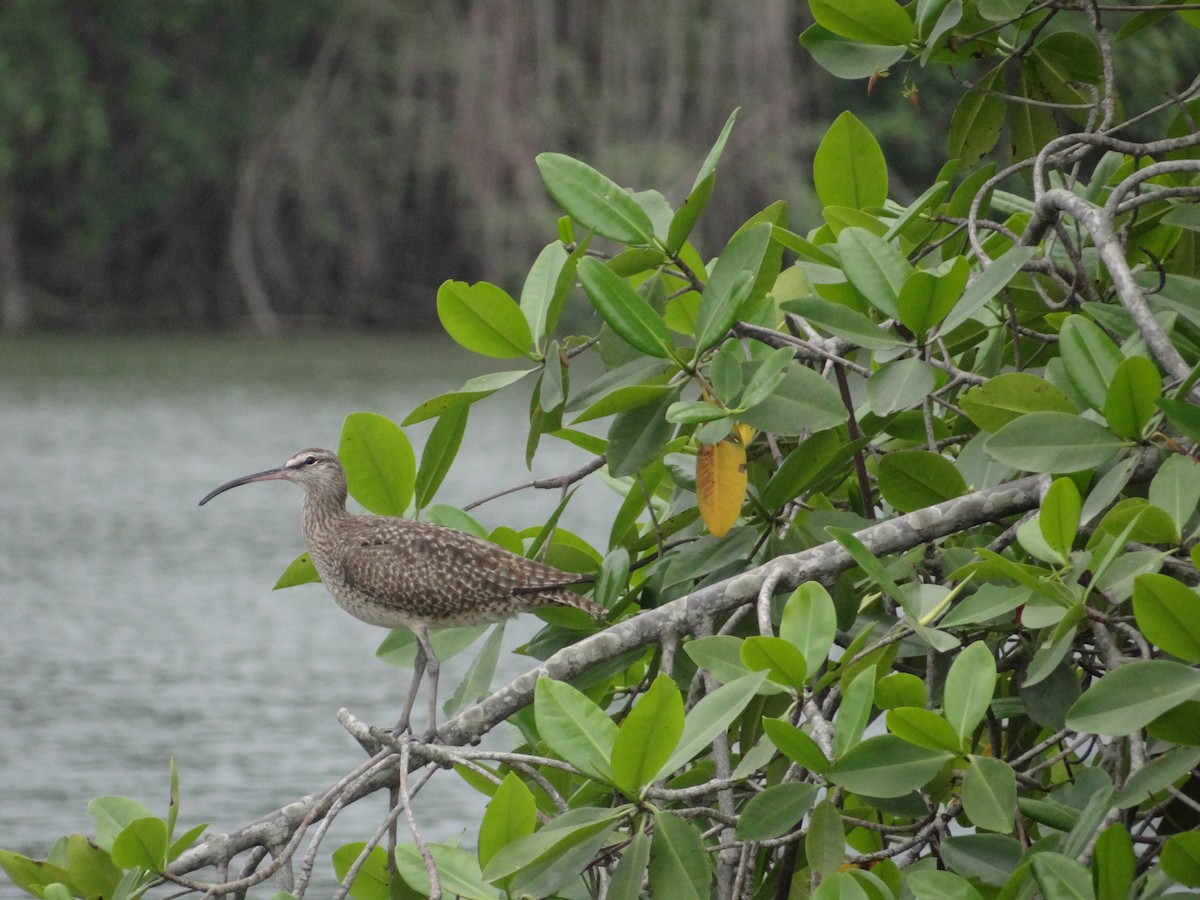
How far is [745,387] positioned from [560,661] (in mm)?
459

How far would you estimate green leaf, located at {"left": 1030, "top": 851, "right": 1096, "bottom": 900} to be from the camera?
1.90 m

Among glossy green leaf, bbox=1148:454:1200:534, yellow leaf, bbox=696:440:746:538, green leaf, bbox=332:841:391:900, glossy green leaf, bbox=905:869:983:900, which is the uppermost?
glossy green leaf, bbox=1148:454:1200:534

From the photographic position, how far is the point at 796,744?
6.81 ft

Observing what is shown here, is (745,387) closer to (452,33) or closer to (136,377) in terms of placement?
(136,377)

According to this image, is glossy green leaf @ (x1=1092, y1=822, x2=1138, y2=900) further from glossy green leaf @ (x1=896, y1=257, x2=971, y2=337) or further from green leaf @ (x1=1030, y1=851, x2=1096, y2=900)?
glossy green leaf @ (x1=896, y1=257, x2=971, y2=337)

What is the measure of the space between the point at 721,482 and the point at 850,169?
0.69 meters

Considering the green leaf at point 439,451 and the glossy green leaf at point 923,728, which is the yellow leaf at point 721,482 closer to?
the green leaf at point 439,451

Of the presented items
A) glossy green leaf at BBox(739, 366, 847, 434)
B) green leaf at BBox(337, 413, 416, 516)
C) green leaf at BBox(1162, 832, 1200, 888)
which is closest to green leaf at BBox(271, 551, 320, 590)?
green leaf at BBox(337, 413, 416, 516)

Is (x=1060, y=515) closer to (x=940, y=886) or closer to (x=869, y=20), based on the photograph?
(x=940, y=886)

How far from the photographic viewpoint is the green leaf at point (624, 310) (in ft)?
7.82

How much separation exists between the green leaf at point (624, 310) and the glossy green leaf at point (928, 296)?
323mm

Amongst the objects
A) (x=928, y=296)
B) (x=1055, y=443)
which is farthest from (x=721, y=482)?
(x=1055, y=443)

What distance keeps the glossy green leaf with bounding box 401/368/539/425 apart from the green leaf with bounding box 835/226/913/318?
1.67 feet

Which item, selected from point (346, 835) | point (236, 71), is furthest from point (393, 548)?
point (236, 71)
